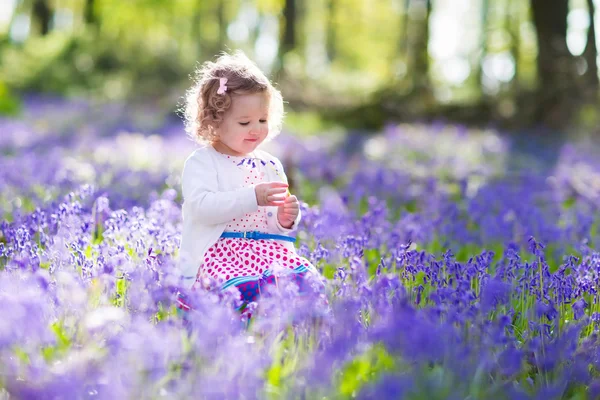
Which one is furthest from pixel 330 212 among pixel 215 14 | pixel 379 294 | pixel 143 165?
pixel 215 14

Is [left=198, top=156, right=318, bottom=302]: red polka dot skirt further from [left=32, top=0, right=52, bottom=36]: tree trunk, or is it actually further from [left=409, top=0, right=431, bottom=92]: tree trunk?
[left=32, top=0, right=52, bottom=36]: tree trunk

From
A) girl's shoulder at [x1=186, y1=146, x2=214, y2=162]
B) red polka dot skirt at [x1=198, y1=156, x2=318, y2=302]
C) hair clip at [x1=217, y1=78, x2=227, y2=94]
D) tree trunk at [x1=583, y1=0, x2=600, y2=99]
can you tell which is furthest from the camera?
tree trunk at [x1=583, y1=0, x2=600, y2=99]

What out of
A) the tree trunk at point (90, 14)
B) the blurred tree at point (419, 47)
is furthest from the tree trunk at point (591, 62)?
the tree trunk at point (90, 14)

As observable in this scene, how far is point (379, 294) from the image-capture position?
2.91 m

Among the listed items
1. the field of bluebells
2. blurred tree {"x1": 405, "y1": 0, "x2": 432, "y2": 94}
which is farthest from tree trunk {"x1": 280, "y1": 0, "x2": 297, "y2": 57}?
the field of bluebells

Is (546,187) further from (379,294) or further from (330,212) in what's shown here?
(379,294)

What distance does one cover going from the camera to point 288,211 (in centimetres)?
342

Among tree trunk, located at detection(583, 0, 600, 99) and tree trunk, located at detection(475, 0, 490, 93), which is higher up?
tree trunk, located at detection(475, 0, 490, 93)

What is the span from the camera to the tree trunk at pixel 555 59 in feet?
51.5

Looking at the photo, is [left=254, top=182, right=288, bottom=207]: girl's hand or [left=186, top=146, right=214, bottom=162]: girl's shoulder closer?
[left=254, top=182, right=288, bottom=207]: girl's hand

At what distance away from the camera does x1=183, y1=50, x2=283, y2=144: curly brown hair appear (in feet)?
11.2

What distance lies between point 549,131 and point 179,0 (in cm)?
2062

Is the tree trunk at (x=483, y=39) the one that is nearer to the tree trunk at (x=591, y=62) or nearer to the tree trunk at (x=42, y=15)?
the tree trunk at (x=591, y=62)

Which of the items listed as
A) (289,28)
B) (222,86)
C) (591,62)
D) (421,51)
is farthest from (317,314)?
(289,28)
